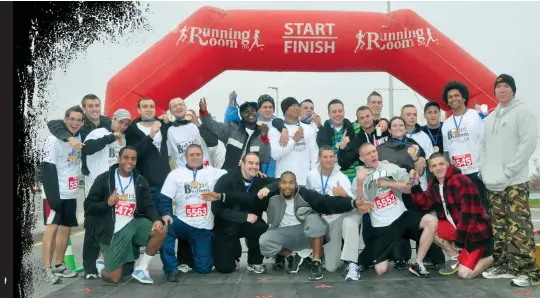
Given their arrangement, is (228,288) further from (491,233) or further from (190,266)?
(491,233)

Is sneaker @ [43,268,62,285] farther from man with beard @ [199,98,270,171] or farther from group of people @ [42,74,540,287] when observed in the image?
man with beard @ [199,98,270,171]

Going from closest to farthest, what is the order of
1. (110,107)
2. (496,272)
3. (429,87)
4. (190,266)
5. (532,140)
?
1. (532,140)
2. (496,272)
3. (190,266)
4. (110,107)
5. (429,87)

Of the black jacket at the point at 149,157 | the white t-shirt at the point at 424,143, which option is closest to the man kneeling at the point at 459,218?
the white t-shirt at the point at 424,143

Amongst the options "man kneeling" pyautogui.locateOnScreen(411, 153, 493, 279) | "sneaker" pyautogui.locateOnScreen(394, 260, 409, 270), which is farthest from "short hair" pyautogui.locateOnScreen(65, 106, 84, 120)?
"sneaker" pyautogui.locateOnScreen(394, 260, 409, 270)

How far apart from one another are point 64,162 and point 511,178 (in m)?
4.42

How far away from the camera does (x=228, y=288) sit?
Result: 449 centimetres

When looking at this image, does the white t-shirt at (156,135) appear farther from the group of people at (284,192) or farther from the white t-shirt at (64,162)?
the white t-shirt at (64,162)

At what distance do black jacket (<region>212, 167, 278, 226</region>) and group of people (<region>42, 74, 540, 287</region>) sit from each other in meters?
0.01

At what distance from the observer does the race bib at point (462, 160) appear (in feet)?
17.3

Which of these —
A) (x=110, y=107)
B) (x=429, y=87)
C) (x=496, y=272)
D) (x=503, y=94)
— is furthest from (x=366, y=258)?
(x=110, y=107)

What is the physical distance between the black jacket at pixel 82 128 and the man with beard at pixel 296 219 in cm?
196

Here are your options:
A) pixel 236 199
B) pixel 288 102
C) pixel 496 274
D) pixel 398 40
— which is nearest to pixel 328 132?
pixel 288 102

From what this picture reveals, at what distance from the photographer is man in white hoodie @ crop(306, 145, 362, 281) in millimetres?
5059

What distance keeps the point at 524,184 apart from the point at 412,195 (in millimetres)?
1032
